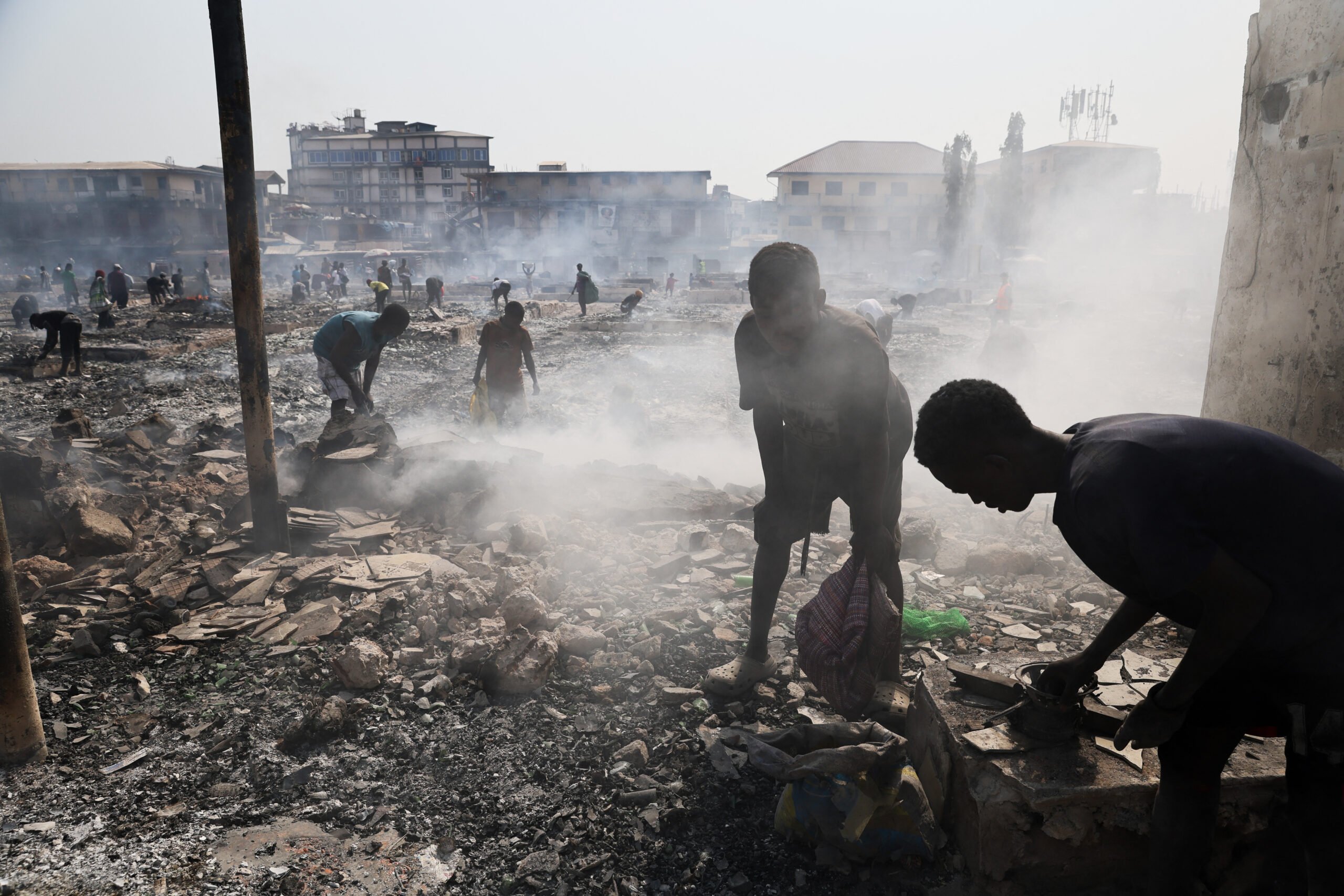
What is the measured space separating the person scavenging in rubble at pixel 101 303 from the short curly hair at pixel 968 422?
23.6 metres

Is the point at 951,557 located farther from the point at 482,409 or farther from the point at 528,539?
the point at 482,409

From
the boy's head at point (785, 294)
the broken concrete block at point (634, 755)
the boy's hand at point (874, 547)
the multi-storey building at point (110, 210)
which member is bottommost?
the broken concrete block at point (634, 755)

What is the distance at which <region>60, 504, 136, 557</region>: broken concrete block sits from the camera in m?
4.87

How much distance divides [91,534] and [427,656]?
2.77 m

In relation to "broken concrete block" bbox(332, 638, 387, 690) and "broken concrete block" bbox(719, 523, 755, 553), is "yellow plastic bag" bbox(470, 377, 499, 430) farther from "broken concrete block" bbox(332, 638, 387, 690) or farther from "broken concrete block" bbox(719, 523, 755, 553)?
"broken concrete block" bbox(332, 638, 387, 690)

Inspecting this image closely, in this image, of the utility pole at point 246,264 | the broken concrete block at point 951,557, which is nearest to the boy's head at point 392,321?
the utility pole at point 246,264

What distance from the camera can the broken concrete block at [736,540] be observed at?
548cm

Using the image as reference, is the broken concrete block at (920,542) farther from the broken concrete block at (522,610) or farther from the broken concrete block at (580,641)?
the broken concrete block at (522,610)

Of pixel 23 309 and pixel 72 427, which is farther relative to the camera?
pixel 23 309

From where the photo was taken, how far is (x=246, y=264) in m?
4.64

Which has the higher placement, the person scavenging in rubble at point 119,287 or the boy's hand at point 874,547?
the person scavenging in rubble at point 119,287

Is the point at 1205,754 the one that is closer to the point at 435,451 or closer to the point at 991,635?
the point at 991,635

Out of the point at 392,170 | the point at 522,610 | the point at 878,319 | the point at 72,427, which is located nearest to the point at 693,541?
the point at 522,610

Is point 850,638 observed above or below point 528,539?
above
